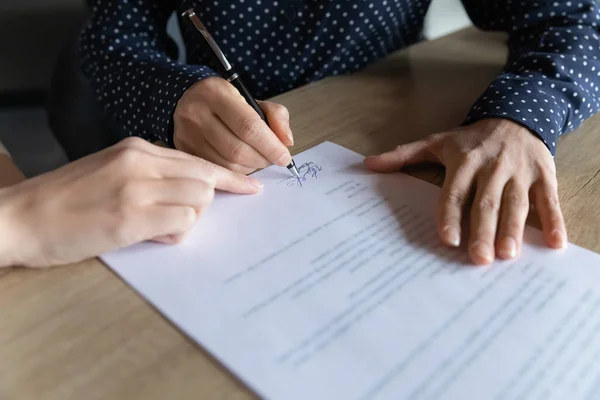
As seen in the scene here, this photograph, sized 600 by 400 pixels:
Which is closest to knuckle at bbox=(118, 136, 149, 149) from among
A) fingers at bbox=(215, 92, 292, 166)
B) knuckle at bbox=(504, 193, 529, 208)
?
fingers at bbox=(215, 92, 292, 166)

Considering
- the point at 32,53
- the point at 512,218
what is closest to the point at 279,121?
the point at 512,218

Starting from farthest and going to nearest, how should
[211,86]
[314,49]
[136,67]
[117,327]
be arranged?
[314,49] < [136,67] < [211,86] < [117,327]

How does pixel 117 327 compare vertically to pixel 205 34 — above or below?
below

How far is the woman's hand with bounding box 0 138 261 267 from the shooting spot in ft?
1.39

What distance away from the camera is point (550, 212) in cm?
48

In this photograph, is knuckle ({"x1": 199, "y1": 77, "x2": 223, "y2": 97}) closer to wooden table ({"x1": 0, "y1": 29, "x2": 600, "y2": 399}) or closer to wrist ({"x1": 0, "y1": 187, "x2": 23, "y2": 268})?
wooden table ({"x1": 0, "y1": 29, "x2": 600, "y2": 399})

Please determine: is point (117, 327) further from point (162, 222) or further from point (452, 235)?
point (452, 235)

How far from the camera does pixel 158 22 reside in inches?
32.8

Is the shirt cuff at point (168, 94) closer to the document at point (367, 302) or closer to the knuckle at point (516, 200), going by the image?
the document at point (367, 302)

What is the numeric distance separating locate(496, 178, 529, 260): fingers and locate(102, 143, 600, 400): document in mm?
12

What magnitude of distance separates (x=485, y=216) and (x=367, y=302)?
156 mm

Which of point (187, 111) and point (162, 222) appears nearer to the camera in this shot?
point (162, 222)

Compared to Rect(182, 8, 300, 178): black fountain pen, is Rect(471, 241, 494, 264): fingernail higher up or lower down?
lower down

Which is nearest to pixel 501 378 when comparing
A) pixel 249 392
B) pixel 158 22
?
pixel 249 392
